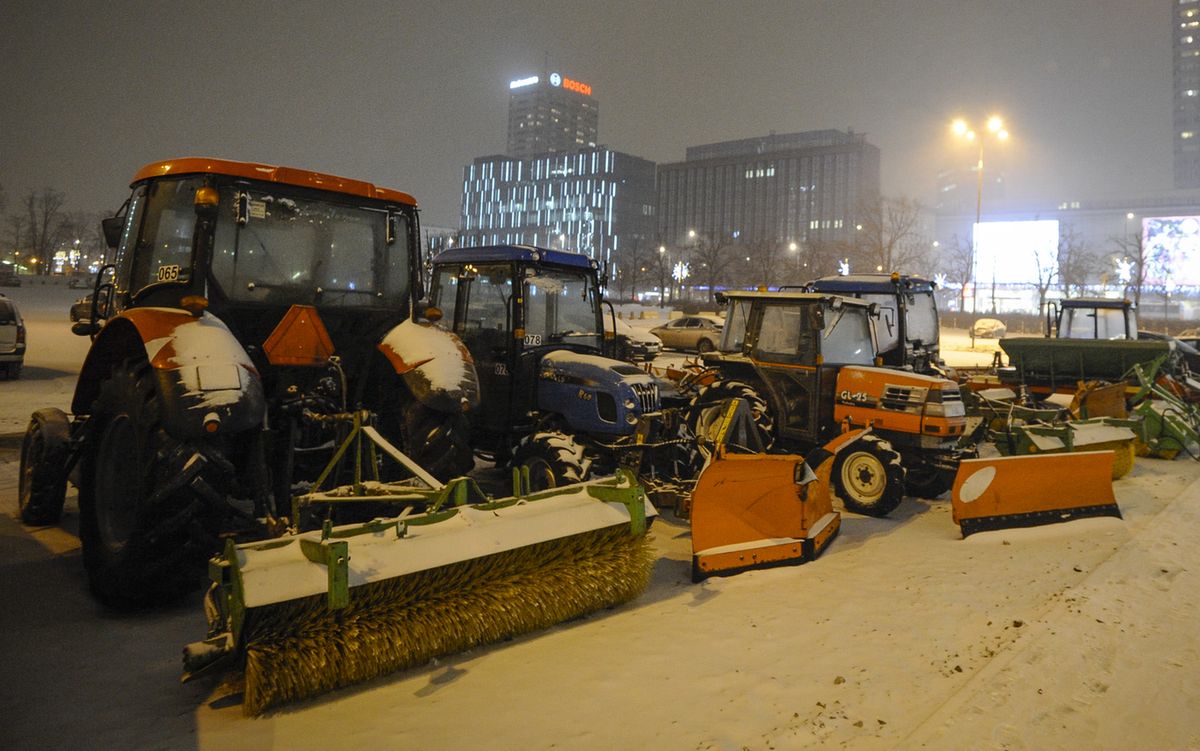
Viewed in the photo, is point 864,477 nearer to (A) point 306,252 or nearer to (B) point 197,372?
(A) point 306,252

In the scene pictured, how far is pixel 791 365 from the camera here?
8438 mm

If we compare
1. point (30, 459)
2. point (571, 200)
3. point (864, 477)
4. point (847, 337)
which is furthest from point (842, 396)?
point (571, 200)

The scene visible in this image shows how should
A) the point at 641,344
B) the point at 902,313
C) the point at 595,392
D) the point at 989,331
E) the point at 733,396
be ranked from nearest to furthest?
the point at 595,392 → the point at 733,396 → the point at 902,313 → the point at 641,344 → the point at 989,331

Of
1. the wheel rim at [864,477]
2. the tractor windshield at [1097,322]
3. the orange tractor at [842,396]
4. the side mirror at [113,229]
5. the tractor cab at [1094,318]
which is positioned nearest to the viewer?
the side mirror at [113,229]

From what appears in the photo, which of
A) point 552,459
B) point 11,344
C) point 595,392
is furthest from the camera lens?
point 11,344

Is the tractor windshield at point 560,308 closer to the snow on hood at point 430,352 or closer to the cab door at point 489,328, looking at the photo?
the cab door at point 489,328

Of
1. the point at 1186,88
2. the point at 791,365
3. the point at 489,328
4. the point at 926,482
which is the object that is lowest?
the point at 926,482

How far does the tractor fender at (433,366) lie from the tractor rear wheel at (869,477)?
4.23 metres

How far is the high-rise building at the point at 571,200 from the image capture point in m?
133

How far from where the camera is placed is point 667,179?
138 meters

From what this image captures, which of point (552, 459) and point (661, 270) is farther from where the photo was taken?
point (661, 270)

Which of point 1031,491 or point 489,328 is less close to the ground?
point 489,328

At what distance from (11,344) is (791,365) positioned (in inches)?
588

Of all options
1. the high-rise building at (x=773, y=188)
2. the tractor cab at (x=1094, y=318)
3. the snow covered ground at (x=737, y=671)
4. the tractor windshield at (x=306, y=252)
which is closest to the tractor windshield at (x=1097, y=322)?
the tractor cab at (x=1094, y=318)
